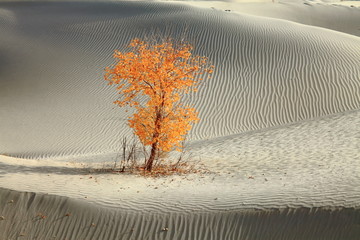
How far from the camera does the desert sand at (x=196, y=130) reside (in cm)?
834

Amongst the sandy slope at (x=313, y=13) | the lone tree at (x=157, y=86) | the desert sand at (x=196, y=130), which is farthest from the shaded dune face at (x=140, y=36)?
the sandy slope at (x=313, y=13)

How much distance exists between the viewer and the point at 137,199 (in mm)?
9125

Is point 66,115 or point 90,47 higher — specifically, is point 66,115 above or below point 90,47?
below

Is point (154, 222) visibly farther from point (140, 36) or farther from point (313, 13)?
point (313, 13)

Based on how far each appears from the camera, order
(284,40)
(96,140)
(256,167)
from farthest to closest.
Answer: (284,40), (96,140), (256,167)

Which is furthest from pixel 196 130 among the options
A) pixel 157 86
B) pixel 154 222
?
pixel 154 222

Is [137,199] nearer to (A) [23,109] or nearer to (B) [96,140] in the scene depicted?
(B) [96,140]

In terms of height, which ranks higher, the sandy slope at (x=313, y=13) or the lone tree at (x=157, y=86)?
the sandy slope at (x=313, y=13)

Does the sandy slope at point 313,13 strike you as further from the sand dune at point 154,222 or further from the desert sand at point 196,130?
the sand dune at point 154,222

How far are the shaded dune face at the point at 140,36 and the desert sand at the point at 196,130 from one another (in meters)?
0.07

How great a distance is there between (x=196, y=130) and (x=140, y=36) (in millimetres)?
9147

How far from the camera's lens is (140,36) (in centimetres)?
2659

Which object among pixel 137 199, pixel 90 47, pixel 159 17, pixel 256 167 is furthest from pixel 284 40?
pixel 137 199

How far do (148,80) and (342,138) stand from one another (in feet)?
19.0
